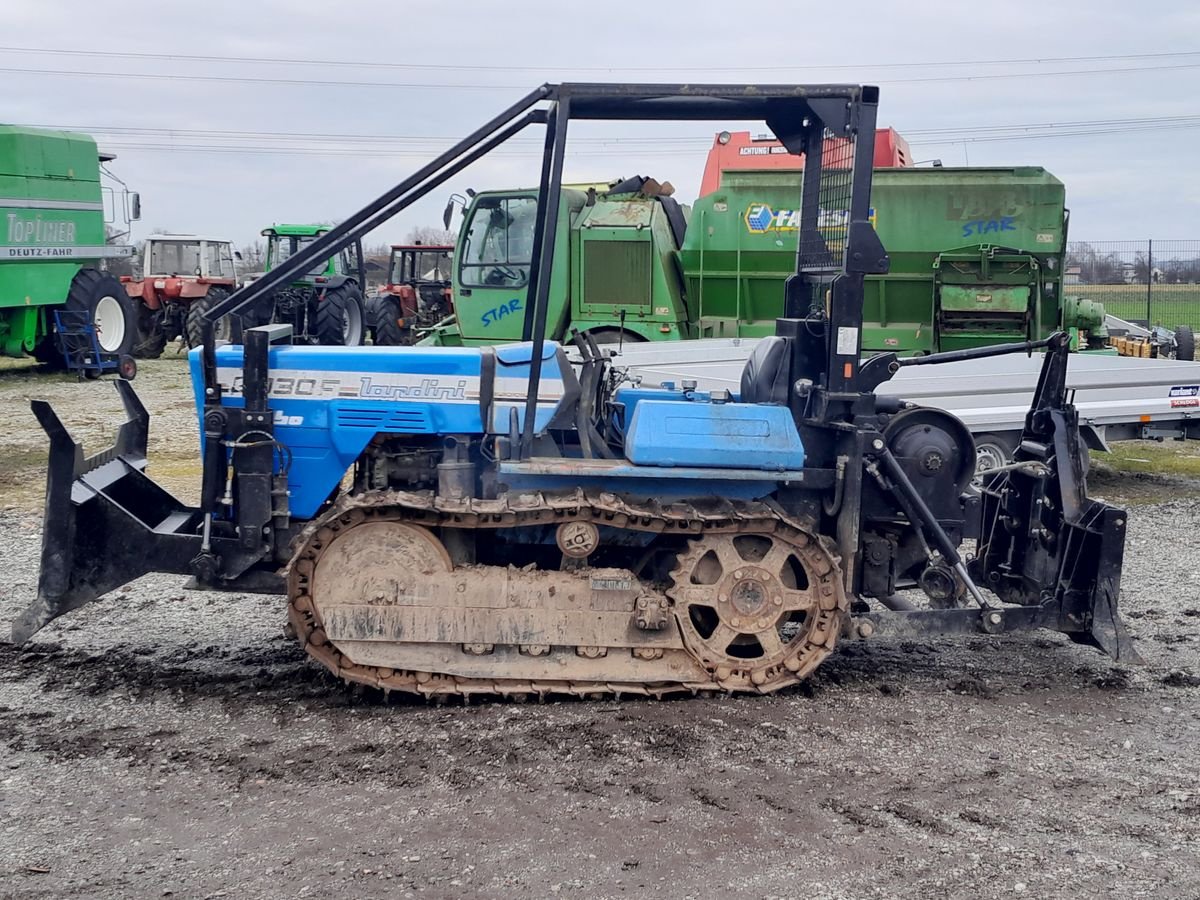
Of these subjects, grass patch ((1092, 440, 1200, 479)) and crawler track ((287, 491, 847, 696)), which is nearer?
crawler track ((287, 491, 847, 696))

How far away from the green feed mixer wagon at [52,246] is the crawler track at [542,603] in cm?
1304

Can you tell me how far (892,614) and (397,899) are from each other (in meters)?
2.86

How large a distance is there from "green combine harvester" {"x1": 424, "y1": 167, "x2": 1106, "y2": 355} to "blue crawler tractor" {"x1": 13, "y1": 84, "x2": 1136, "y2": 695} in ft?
24.5

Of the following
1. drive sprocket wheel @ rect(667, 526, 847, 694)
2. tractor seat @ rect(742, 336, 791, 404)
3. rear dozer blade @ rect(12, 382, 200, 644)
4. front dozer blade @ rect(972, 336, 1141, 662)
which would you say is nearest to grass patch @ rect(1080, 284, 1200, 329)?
front dozer blade @ rect(972, 336, 1141, 662)

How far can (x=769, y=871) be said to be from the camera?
4.01m

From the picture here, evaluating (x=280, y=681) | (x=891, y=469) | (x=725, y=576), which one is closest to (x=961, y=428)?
(x=891, y=469)

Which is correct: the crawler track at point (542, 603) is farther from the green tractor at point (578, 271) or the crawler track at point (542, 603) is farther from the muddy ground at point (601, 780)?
the green tractor at point (578, 271)

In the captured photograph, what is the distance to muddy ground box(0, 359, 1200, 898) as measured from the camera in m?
3.98

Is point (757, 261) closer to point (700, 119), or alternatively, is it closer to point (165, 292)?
point (700, 119)

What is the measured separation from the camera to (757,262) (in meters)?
14.0

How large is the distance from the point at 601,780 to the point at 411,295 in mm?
20528

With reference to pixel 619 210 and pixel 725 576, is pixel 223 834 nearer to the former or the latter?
pixel 725 576

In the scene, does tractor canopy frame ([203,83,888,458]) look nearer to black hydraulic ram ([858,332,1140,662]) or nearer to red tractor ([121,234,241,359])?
black hydraulic ram ([858,332,1140,662])

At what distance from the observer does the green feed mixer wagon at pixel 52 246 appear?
1780 cm
